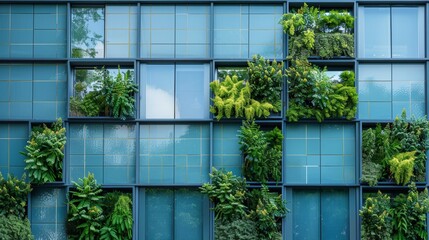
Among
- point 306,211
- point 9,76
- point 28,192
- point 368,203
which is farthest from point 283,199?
point 9,76

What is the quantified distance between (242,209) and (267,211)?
725 millimetres

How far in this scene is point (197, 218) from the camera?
68.7 feet

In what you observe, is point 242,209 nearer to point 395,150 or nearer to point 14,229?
point 395,150

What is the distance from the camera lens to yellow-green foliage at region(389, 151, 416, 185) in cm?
2003

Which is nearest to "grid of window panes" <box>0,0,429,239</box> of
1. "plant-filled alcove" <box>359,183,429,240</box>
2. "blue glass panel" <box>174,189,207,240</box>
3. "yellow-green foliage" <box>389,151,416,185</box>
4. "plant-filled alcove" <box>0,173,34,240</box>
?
"blue glass panel" <box>174,189,207,240</box>

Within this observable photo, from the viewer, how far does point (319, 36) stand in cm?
2103

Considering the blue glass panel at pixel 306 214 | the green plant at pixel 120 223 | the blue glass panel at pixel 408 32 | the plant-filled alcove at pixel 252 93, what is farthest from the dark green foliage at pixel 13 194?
the blue glass panel at pixel 408 32

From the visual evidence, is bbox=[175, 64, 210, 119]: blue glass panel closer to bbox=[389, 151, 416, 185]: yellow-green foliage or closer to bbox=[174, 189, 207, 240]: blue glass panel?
bbox=[174, 189, 207, 240]: blue glass panel

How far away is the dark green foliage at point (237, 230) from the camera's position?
2008 centimetres

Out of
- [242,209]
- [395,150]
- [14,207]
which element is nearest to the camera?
[14,207]

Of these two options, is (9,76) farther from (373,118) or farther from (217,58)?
(373,118)

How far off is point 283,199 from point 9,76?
344 inches

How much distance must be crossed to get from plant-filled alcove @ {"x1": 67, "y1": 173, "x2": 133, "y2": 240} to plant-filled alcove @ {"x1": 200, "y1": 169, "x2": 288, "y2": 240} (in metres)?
2.35

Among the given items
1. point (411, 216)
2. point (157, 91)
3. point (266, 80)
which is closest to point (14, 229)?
point (157, 91)
